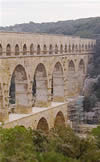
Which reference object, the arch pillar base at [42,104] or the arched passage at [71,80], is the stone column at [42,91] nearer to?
the arch pillar base at [42,104]

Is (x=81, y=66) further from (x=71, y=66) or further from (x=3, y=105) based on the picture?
(x=3, y=105)

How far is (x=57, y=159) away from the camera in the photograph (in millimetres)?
12047

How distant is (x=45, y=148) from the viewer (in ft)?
44.8

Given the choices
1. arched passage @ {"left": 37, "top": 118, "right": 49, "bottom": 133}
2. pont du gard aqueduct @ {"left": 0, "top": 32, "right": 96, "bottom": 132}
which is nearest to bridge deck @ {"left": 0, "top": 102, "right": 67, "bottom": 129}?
pont du gard aqueduct @ {"left": 0, "top": 32, "right": 96, "bottom": 132}

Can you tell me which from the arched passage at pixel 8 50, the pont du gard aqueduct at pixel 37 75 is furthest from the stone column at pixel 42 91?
the arched passage at pixel 8 50

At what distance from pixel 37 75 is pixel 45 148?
1311cm

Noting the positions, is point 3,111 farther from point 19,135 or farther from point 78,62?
point 78,62

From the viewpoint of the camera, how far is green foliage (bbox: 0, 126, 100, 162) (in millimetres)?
12008

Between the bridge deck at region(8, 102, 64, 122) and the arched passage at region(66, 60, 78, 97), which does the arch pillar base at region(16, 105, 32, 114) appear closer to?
the bridge deck at region(8, 102, 64, 122)

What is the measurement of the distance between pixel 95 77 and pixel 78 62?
10.8ft

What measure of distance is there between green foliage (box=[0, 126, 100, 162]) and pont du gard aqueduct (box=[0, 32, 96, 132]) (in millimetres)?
6290

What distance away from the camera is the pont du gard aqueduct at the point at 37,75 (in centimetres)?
2136

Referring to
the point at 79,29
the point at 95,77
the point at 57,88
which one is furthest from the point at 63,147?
the point at 79,29

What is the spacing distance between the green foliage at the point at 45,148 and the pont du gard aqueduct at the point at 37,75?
6.29 meters
